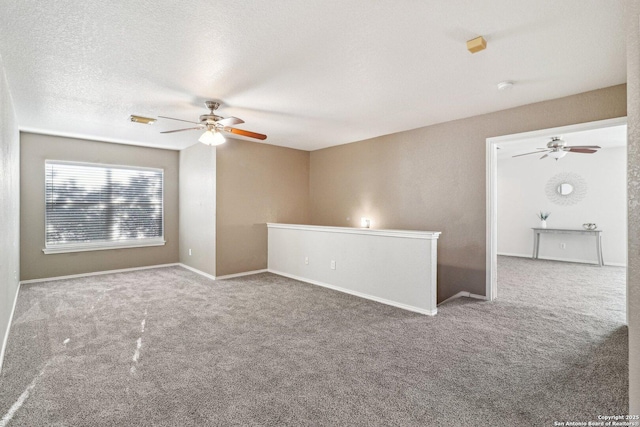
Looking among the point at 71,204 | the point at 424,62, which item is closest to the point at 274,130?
the point at 424,62

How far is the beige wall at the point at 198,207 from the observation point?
17.8ft

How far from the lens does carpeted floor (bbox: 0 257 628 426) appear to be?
1.87 m

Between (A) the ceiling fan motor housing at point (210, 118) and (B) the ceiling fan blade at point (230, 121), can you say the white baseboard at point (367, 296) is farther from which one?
(A) the ceiling fan motor housing at point (210, 118)

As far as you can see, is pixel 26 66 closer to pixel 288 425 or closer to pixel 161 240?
pixel 288 425

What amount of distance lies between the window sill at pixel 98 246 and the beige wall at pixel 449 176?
13.5 ft

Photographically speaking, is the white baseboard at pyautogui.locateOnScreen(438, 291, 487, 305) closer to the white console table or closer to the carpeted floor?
the carpeted floor

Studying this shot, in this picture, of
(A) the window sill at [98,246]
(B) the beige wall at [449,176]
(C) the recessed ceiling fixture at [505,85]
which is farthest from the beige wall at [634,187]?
(A) the window sill at [98,246]

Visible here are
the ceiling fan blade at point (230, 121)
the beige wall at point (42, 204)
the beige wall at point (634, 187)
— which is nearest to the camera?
the beige wall at point (634, 187)

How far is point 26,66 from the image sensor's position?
270cm

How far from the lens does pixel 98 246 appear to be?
5566 mm

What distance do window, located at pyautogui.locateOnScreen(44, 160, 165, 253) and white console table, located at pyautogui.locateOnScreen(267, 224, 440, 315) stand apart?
2.74 meters

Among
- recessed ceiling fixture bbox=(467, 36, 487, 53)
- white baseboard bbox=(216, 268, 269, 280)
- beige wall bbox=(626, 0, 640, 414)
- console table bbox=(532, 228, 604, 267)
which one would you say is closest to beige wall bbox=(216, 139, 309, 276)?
white baseboard bbox=(216, 268, 269, 280)

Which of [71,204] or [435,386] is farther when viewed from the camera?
[71,204]

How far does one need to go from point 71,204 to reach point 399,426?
242 inches
